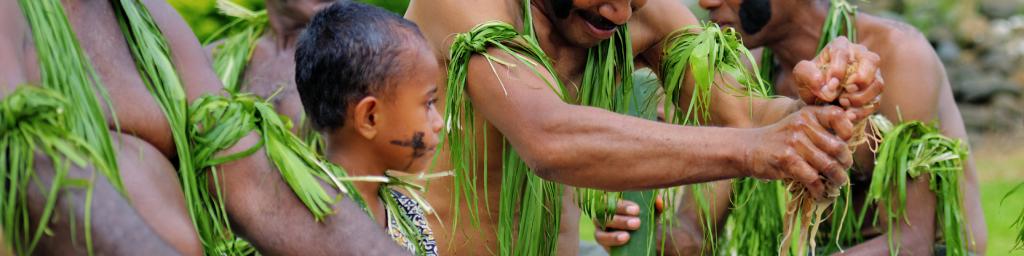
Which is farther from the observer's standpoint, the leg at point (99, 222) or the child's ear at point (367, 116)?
the child's ear at point (367, 116)

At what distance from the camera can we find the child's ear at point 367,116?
2357mm

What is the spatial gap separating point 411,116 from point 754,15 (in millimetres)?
1786

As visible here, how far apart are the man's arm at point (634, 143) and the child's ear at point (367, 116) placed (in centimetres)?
18

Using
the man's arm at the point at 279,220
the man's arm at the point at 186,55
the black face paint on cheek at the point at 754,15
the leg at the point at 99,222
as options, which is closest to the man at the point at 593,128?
the man's arm at the point at 279,220

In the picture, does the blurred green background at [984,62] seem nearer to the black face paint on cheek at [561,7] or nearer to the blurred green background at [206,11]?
the blurred green background at [206,11]

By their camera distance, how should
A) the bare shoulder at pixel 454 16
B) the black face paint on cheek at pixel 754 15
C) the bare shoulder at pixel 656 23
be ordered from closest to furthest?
the bare shoulder at pixel 454 16 < the bare shoulder at pixel 656 23 < the black face paint on cheek at pixel 754 15

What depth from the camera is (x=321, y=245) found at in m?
2.04

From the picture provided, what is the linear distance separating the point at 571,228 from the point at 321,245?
41.7 inches

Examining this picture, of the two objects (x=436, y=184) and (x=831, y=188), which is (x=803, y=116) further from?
(x=436, y=184)

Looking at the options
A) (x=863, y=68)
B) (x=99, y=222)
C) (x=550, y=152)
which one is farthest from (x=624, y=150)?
(x=99, y=222)

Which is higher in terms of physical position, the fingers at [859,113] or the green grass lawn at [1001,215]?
the fingers at [859,113]

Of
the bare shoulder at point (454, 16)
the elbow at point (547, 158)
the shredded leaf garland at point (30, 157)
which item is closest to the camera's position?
the shredded leaf garland at point (30, 157)

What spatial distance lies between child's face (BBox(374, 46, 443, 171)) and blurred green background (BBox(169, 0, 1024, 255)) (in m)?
6.10

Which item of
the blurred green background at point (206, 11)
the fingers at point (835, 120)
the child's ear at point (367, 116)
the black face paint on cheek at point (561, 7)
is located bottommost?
the blurred green background at point (206, 11)
